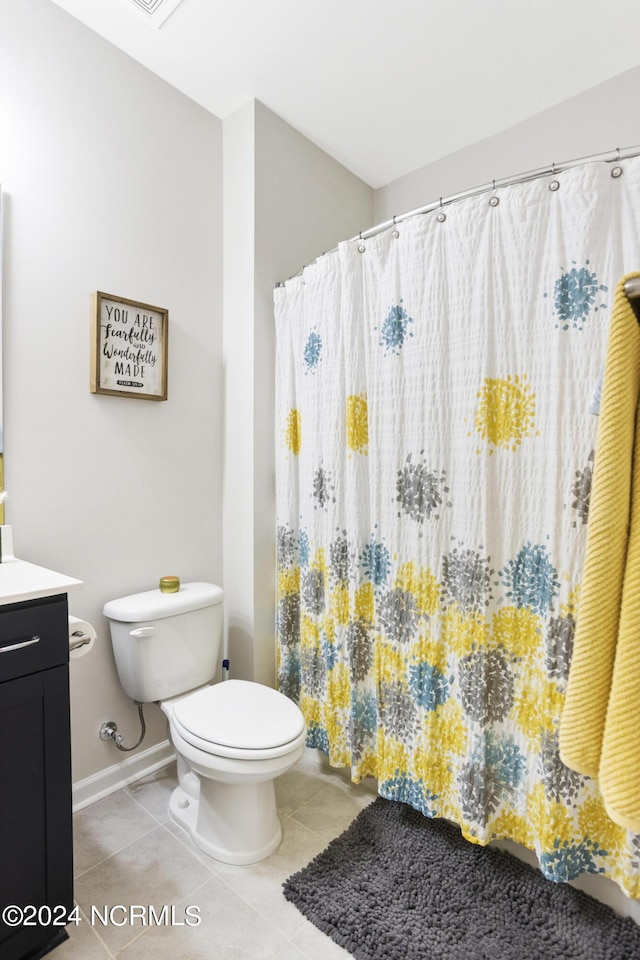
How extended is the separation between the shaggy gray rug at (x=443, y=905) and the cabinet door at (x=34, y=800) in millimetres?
618

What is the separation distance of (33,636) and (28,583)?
13cm

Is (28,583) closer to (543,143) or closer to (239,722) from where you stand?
(239,722)

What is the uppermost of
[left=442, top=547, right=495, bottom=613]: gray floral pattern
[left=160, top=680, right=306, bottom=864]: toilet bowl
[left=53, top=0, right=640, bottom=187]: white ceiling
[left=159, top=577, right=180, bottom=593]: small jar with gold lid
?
[left=53, top=0, right=640, bottom=187]: white ceiling

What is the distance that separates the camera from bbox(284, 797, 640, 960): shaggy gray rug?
1.19m

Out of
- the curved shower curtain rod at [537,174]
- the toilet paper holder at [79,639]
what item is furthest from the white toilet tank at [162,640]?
the curved shower curtain rod at [537,174]

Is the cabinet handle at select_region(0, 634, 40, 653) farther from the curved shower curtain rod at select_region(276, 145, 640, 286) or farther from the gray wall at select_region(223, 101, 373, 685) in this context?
the curved shower curtain rod at select_region(276, 145, 640, 286)

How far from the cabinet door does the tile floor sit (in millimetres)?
182

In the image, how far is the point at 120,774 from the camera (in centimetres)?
177

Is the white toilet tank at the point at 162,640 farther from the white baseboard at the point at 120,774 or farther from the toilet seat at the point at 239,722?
the white baseboard at the point at 120,774

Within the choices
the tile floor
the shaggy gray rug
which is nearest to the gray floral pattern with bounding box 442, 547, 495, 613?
the shaggy gray rug

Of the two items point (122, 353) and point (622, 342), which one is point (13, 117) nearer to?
point (122, 353)

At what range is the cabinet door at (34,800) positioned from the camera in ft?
3.46

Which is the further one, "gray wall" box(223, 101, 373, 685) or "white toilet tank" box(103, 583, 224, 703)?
"gray wall" box(223, 101, 373, 685)

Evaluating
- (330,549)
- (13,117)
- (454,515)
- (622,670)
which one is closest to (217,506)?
(330,549)
